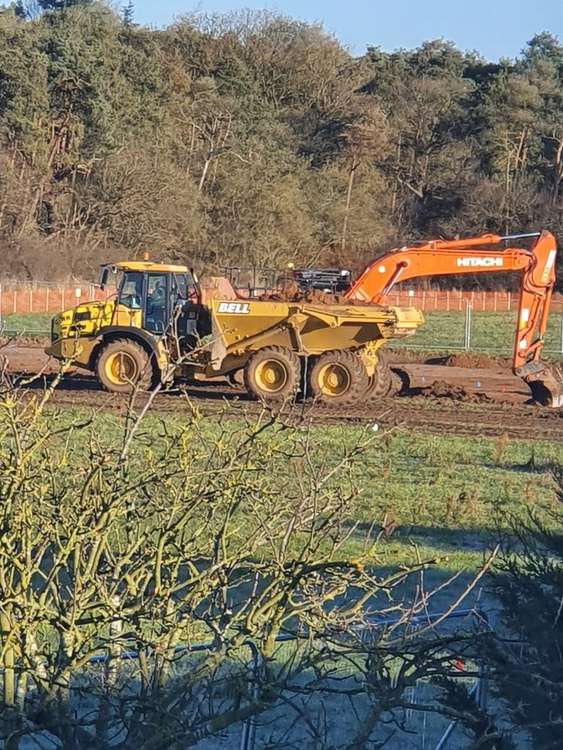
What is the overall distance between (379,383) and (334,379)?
1.29 m

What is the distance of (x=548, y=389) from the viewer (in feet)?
75.6

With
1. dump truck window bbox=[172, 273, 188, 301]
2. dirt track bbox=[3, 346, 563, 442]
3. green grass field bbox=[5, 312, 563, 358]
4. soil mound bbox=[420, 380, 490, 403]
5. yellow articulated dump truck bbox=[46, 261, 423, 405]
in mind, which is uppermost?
dump truck window bbox=[172, 273, 188, 301]

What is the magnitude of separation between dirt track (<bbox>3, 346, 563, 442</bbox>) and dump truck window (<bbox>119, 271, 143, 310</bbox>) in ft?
5.76

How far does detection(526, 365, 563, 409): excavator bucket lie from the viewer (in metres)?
22.9

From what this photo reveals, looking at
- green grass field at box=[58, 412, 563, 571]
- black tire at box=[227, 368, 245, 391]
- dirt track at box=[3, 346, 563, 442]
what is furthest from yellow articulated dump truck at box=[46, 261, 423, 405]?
green grass field at box=[58, 412, 563, 571]

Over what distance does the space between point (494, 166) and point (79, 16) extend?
85.3 feet

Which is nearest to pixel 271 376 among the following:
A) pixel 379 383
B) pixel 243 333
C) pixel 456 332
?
pixel 243 333

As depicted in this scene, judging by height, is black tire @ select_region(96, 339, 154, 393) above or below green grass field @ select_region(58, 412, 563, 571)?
above

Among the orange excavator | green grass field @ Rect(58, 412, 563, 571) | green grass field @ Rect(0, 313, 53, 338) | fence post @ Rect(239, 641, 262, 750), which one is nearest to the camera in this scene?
fence post @ Rect(239, 641, 262, 750)

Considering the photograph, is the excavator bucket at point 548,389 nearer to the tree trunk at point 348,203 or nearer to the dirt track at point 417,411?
the dirt track at point 417,411

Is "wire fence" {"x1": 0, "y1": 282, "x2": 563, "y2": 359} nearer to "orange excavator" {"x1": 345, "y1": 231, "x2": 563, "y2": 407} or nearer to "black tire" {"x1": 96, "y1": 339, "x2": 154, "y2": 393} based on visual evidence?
"black tire" {"x1": 96, "y1": 339, "x2": 154, "y2": 393}

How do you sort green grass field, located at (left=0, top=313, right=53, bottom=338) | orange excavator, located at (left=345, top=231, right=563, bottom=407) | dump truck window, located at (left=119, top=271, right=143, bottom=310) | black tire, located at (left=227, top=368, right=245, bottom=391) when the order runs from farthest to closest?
green grass field, located at (left=0, top=313, right=53, bottom=338) < black tire, located at (left=227, top=368, right=245, bottom=391) < dump truck window, located at (left=119, top=271, right=143, bottom=310) < orange excavator, located at (left=345, top=231, right=563, bottom=407)

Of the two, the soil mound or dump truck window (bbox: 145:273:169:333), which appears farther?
the soil mound

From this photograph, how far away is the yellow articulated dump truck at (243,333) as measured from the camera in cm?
2198
